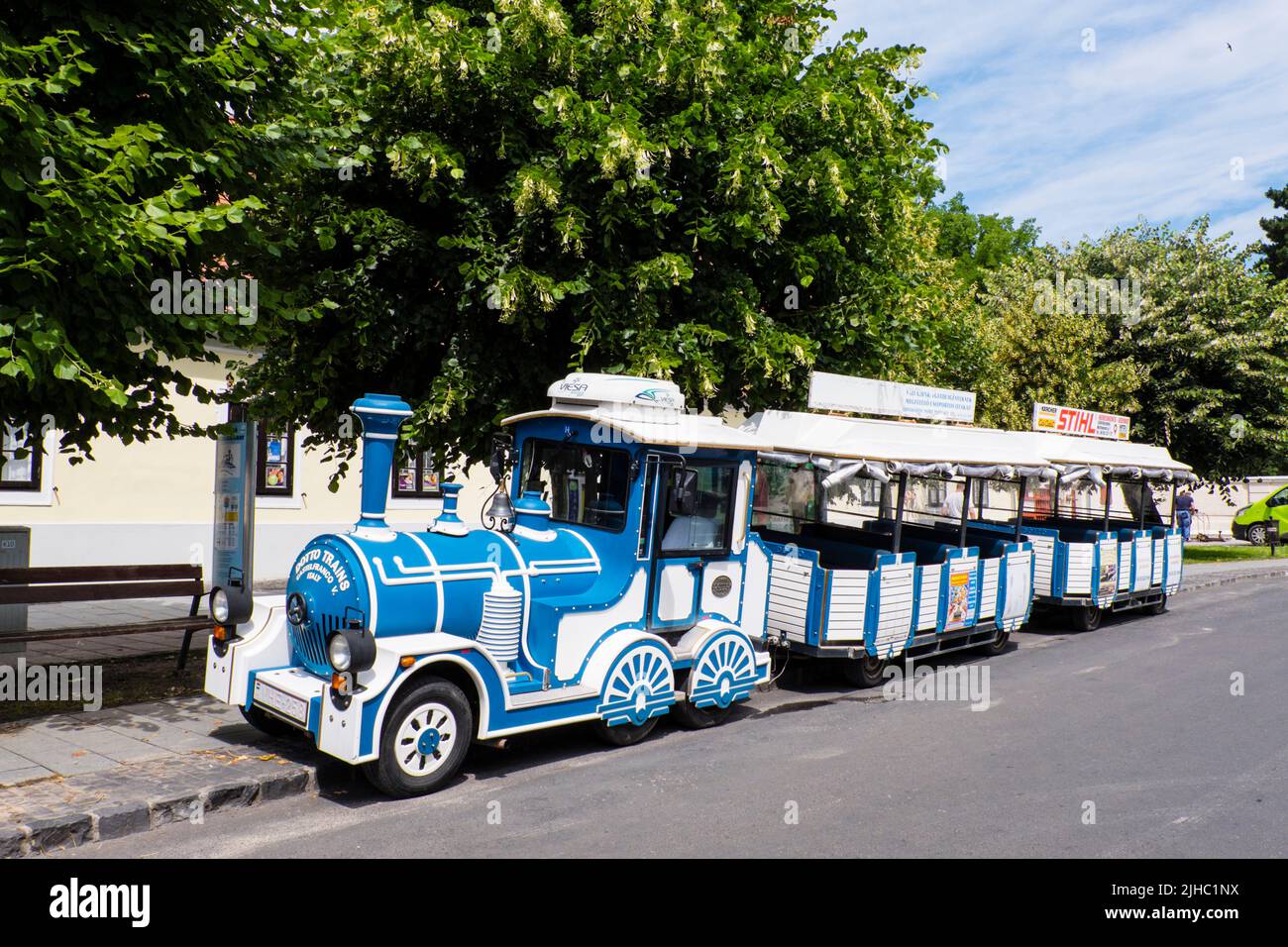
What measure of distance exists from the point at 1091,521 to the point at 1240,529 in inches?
819

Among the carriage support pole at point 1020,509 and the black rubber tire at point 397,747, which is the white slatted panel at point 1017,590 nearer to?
the carriage support pole at point 1020,509

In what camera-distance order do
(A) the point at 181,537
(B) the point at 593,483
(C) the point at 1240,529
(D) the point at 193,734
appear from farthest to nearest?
(C) the point at 1240,529 < (A) the point at 181,537 < (B) the point at 593,483 < (D) the point at 193,734

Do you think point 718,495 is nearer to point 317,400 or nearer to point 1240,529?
point 317,400

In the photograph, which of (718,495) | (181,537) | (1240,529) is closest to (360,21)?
(718,495)

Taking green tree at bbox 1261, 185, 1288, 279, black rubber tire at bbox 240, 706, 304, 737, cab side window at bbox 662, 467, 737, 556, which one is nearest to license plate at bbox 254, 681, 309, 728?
black rubber tire at bbox 240, 706, 304, 737

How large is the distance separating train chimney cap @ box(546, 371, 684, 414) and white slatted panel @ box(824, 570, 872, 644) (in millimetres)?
2572

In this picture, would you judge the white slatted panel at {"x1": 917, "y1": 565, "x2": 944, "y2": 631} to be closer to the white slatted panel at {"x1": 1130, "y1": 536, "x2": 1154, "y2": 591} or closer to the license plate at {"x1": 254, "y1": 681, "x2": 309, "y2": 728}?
the white slatted panel at {"x1": 1130, "y1": 536, "x2": 1154, "y2": 591}

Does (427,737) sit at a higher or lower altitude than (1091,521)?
lower

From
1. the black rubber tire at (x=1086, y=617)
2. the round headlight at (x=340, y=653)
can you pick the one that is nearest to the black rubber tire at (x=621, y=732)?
the round headlight at (x=340, y=653)

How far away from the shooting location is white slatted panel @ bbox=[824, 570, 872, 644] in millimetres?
9344

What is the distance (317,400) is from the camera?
966 centimetres
